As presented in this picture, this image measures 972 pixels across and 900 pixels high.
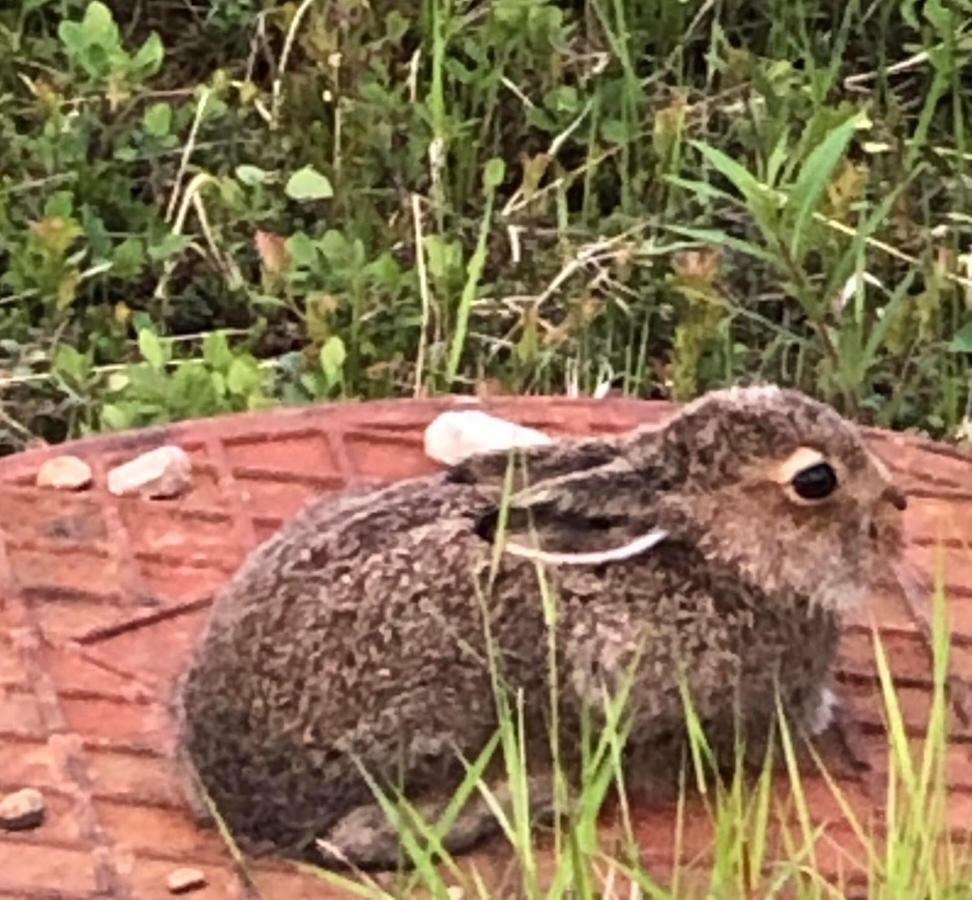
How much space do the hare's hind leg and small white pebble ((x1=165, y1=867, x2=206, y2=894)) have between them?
0.33 feet

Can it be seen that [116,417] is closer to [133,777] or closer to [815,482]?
[133,777]

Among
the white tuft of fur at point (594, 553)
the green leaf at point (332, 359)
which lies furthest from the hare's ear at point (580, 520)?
the green leaf at point (332, 359)

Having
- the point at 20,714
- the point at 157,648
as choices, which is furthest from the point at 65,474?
the point at 20,714

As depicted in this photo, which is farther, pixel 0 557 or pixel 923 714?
pixel 0 557

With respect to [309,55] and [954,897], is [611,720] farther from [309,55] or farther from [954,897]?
[309,55]

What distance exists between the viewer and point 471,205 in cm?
416

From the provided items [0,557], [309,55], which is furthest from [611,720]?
[309,55]

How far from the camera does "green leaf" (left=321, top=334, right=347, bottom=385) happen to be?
364cm

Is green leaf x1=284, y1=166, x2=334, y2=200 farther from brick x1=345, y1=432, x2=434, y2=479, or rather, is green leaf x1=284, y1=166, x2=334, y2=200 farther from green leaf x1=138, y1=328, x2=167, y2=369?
brick x1=345, y1=432, x2=434, y2=479

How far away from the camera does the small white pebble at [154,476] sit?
2896mm

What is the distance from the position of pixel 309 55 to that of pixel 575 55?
0.40 m

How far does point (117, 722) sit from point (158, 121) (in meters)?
1.82

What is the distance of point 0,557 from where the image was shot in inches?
110

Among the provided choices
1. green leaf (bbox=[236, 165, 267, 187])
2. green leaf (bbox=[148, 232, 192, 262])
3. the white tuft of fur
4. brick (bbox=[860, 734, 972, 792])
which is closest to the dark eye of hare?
the white tuft of fur
